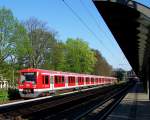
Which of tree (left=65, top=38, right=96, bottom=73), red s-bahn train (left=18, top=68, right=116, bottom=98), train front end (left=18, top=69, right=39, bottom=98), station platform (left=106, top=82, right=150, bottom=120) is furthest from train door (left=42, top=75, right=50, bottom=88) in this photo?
tree (left=65, top=38, right=96, bottom=73)

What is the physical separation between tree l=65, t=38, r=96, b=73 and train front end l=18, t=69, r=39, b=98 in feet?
224

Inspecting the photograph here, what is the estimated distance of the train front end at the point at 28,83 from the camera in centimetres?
3975

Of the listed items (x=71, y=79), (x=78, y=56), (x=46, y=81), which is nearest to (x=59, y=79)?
(x=46, y=81)

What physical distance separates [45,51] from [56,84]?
3912cm

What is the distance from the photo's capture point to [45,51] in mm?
83812

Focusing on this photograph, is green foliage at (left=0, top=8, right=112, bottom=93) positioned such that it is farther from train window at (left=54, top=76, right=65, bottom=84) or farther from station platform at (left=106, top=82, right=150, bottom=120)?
station platform at (left=106, top=82, right=150, bottom=120)

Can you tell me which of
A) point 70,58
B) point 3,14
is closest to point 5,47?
point 3,14

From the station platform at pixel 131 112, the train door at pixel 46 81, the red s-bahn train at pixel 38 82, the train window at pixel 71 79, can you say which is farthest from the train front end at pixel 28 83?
the train window at pixel 71 79

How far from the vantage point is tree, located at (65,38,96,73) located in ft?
370

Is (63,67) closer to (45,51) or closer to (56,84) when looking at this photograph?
(45,51)

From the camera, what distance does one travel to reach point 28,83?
132ft

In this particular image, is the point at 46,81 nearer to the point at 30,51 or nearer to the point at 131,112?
the point at 131,112

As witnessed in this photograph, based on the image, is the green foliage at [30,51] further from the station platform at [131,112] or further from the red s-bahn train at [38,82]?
the station platform at [131,112]

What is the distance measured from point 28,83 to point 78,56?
7574 centimetres
